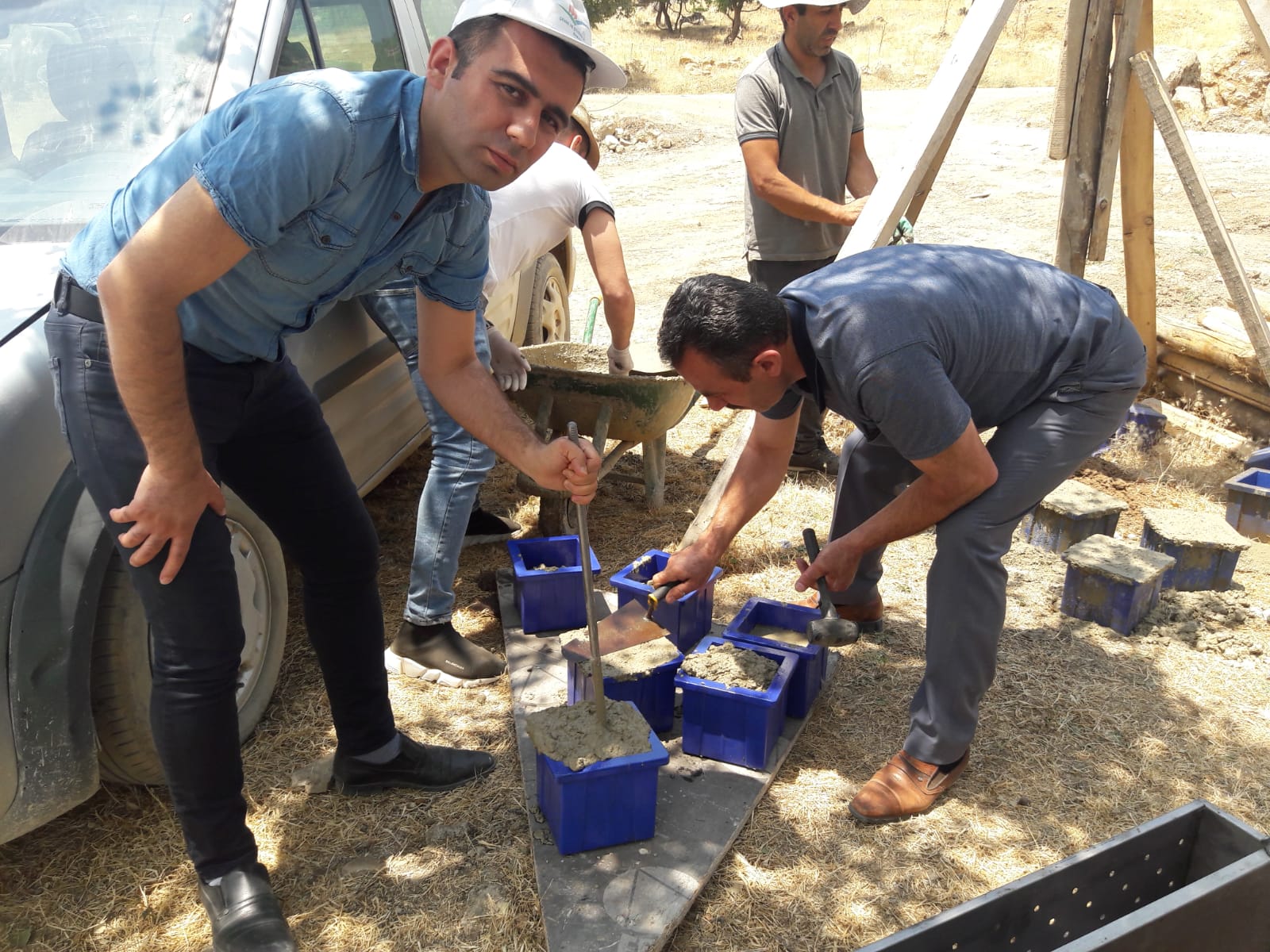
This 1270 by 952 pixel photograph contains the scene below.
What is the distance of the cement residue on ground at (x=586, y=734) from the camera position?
2537 millimetres

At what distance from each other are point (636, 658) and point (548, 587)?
0.67 m

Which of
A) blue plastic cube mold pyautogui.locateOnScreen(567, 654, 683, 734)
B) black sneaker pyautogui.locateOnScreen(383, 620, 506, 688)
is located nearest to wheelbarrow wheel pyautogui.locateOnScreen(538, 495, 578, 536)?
black sneaker pyautogui.locateOnScreen(383, 620, 506, 688)

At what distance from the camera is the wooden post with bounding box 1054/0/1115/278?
15.9 feet

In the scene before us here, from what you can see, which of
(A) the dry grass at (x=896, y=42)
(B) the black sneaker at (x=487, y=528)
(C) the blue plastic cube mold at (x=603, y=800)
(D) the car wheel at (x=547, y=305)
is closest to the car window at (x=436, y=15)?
(D) the car wheel at (x=547, y=305)

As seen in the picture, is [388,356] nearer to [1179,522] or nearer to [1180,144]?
[1179,522]

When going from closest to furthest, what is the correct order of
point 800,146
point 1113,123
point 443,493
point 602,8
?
point 443,493 → point 800,146 → point 1113,123 → point 602,8

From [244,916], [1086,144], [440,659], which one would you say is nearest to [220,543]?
[244,916]

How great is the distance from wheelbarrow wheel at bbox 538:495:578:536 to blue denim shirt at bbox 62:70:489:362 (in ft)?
7.25

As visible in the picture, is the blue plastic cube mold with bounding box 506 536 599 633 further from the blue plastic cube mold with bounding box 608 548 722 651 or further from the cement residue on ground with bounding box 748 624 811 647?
the cement residue on ground with bounding box 748 624 811 647

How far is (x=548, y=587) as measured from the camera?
11.9 ft

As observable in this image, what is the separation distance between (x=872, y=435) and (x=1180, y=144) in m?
2.85

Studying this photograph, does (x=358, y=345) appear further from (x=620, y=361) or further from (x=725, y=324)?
(x=725, y=324)

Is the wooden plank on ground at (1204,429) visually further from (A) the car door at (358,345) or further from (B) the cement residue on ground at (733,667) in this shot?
(A) the car door at (358,345)

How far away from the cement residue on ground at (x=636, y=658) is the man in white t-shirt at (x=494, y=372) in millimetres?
494
